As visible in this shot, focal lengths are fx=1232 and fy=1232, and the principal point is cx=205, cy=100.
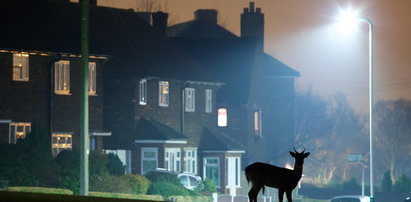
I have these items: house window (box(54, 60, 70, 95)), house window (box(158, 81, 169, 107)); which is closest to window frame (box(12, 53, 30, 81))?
house window (box(54, 60, 70, 95))

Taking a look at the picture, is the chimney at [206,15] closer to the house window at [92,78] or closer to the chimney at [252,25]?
the chimney at [252,25]

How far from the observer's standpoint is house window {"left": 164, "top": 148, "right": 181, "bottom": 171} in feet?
240

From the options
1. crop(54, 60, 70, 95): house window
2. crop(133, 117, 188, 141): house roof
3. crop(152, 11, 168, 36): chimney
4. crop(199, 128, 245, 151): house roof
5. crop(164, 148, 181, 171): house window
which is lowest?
crop(164, 148, 181, 171): house window

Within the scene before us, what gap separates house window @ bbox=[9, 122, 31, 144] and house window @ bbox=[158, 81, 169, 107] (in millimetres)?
13023

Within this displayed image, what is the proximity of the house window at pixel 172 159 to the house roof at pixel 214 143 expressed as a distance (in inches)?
181

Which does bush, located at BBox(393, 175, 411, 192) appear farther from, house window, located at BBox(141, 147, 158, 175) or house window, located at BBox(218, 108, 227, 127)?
house window, located at BBox(141, 147, 158, 175)

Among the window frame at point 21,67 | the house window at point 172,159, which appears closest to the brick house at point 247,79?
the house window at point 172,159

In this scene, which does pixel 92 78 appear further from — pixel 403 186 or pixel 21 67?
pixel 403 186

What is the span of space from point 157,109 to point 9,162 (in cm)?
2193

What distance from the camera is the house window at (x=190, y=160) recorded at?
76.9 meters

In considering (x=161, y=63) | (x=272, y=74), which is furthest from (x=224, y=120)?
(x=272, y=74)

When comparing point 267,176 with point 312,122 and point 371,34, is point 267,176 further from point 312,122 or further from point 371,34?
point 312,122

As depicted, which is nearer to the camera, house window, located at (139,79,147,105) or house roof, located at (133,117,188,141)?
house roof, located at (133,117,188,141)

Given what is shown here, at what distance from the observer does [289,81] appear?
104 metres
